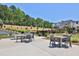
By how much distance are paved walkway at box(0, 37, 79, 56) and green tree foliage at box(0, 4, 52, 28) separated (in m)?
0.30

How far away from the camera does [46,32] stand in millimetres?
8812

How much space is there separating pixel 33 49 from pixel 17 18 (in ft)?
2.20

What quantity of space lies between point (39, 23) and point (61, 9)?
516mm

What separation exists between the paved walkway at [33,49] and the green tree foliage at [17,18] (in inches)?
12.0

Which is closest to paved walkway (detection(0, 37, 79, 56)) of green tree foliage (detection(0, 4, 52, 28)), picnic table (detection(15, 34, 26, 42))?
picnic table (detection(15, 34, 26, 42))

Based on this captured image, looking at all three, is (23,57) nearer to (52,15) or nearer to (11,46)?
(11,46)

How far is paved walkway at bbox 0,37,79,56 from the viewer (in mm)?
8562

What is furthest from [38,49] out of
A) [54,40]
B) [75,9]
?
[75,9]

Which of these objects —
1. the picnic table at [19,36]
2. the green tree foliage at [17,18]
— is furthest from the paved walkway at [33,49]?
the green tree foliage at [17,18]

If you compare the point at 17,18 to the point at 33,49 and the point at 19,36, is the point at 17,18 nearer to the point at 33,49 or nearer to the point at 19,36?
the point at 19,36

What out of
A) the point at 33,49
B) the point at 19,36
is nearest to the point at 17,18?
the point at 19,36

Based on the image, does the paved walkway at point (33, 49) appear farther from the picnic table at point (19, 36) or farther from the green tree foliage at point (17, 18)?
the green tree foliage at point (17, 18)

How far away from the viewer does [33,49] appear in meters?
8.73

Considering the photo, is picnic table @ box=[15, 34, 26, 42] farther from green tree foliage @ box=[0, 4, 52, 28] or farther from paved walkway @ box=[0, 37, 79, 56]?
green tree foliage @ box=[0, 4, 52, 28]
